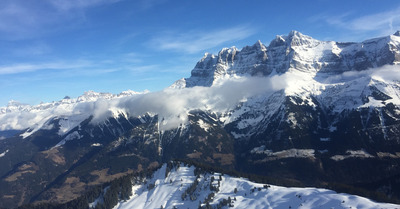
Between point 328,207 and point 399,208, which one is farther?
point 328,207

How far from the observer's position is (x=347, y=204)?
644 ft

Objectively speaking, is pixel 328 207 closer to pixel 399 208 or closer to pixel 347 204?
pixel 347 204

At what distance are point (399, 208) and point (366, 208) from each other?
17.6 m

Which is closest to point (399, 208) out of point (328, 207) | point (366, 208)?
point (366, 208)

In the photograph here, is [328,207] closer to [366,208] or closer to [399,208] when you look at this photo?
[366,208]

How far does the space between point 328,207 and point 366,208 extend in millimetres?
22240

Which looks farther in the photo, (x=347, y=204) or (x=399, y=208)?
(x=347, y=204)

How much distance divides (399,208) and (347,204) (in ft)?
93.5

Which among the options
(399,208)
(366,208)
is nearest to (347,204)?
(366,208)

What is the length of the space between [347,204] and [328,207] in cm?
1186

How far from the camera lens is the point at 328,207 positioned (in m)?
200

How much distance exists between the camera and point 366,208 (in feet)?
620

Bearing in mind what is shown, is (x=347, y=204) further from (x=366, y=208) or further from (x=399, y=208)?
(x=399, y=208)

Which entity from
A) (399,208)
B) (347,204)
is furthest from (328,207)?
(399,208)
